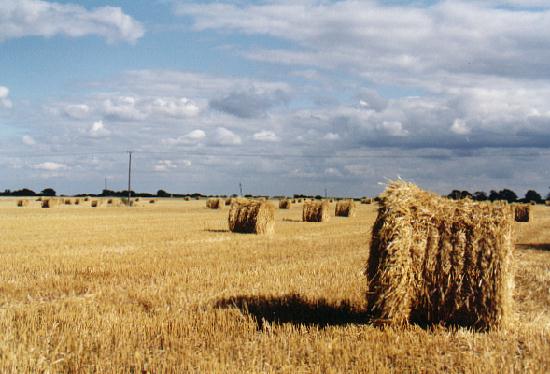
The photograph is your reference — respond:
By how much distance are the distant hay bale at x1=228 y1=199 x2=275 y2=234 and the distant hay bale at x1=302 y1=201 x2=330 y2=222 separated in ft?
29.3

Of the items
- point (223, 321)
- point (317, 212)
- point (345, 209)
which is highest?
point (345, 209)

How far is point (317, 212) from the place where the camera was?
1264 inches

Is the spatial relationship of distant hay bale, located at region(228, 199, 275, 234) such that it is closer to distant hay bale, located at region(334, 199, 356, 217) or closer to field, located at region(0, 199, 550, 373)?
field, located at region(0, 199, 550, 373)

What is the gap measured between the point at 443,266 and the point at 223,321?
3102 millimetres

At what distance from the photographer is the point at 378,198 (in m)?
8.30

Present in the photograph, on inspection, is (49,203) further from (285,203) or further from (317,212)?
(317,212)

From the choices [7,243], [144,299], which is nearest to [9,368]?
[144,299]

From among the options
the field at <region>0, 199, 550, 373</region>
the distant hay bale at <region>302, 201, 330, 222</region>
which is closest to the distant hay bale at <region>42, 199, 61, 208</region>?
the distant hay bale at <region>302, 201, 330, 222</region>

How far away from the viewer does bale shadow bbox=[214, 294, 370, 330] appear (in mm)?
8234

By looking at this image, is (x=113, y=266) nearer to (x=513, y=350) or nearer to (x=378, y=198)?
(x=378, y=198)

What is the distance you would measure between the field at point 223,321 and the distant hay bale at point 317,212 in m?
16.5

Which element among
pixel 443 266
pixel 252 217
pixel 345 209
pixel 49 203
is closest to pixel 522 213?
pixel 345 209

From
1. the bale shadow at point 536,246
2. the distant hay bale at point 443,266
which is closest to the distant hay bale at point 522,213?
the bale shadow at point 536,246

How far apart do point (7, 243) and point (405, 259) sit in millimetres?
14668
